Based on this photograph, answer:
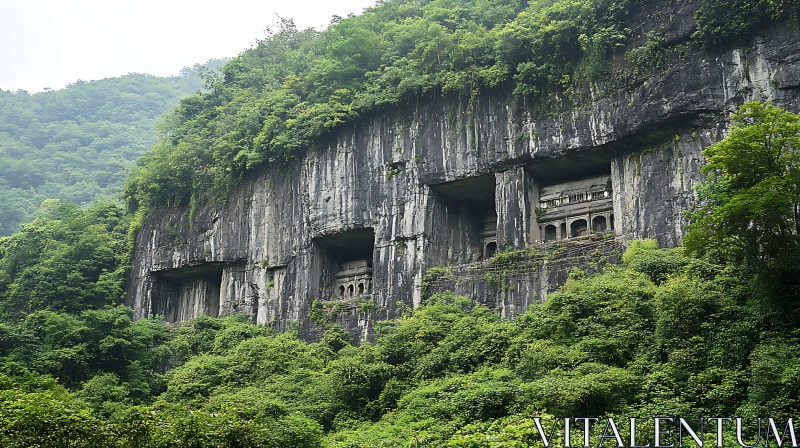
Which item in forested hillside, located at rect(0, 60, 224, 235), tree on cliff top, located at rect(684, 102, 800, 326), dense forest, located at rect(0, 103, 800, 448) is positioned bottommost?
dense forest, located at rect(0, 103, 800, 448)

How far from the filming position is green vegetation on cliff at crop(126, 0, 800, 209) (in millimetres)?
22203

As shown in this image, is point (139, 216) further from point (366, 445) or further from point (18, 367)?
point (366, 445)

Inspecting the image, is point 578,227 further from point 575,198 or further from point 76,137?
point 76,137

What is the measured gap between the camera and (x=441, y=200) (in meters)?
24.8

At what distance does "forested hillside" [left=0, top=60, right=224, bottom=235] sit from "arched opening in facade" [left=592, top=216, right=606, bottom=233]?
75.3 feet

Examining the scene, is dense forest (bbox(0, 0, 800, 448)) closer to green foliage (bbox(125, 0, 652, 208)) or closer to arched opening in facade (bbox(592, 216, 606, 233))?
green foliage (bbox(125, 0, 652, 208))

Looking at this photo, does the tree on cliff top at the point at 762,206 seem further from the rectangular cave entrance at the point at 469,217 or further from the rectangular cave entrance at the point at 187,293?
the rectangular cave entrance at the point at 187,293

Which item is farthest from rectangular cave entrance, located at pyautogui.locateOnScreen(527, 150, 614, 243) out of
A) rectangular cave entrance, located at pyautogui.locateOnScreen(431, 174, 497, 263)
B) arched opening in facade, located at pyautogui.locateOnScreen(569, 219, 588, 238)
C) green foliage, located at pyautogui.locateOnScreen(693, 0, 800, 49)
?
green foliage, located at pyautogui.locateOnScreen(693, 0, 800, 49)

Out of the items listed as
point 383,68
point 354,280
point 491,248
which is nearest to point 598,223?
point 491,248

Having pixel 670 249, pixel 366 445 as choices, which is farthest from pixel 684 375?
pixel 670 249

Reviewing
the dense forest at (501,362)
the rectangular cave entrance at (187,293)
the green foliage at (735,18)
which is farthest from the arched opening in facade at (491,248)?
the rectangular cave entrance at (187,293)

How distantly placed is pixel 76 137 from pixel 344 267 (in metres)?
30.1

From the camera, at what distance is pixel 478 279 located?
72.5 ft

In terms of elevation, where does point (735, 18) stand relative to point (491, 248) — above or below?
above
